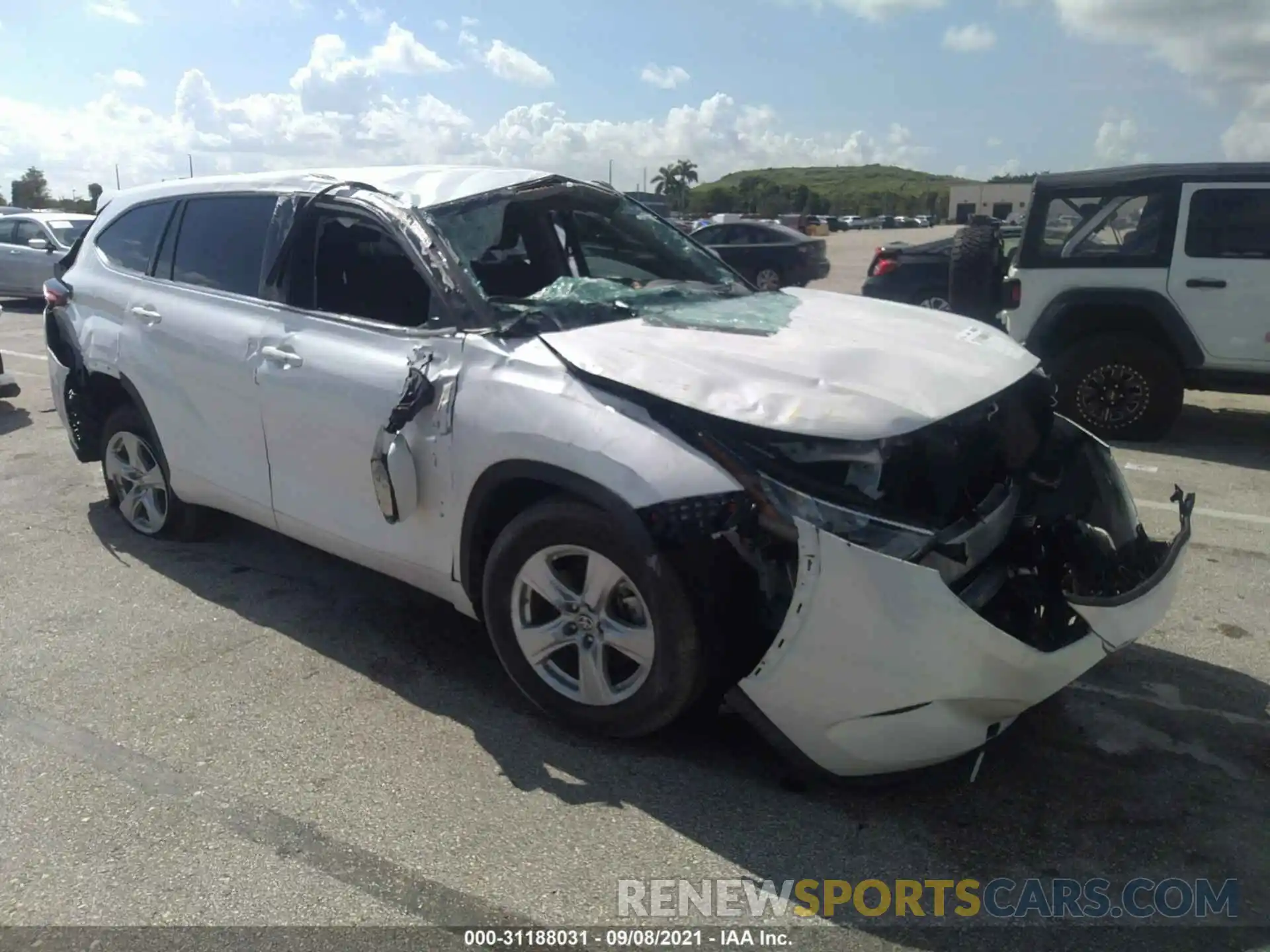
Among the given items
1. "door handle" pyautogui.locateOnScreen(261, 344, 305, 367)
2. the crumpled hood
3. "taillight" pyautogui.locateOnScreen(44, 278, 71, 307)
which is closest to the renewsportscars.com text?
the crumpled hood

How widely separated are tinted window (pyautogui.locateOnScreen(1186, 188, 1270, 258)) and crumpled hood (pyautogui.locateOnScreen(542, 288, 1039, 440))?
13.9 feet

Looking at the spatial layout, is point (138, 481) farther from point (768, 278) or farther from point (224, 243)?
point (768, 278)

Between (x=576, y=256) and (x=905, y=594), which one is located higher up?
(x=576, y=256)

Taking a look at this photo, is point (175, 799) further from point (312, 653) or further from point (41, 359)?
point (41, 359)

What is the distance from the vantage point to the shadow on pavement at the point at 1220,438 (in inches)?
277

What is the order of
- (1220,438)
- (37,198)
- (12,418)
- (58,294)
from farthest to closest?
(37,198) → (12,418) → (1220,438) → (58,294)

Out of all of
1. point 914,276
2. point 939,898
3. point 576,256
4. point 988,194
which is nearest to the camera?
point 939,898

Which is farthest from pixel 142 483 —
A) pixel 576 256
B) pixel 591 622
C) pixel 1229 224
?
pixel 1229 224

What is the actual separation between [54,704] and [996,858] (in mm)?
3165

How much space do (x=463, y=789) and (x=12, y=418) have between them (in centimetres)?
707

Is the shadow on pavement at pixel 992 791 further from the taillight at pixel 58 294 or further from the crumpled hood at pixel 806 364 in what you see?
the taillight at pixel 58 294

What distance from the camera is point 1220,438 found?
301 inches

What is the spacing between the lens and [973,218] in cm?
1094

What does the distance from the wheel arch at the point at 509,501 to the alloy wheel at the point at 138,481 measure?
2259mm
